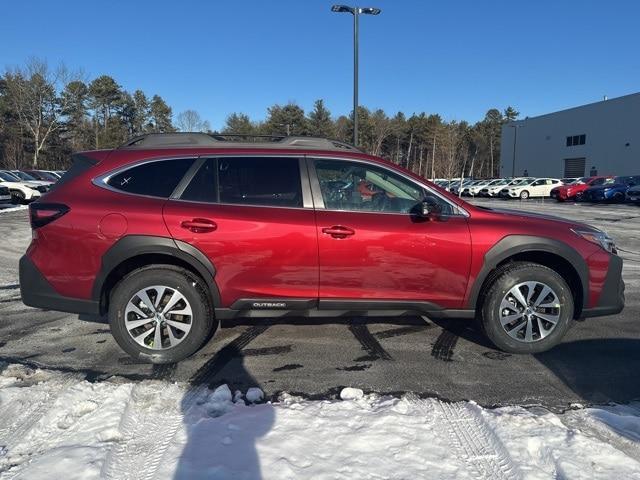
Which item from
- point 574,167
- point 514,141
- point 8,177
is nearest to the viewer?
point 8,177

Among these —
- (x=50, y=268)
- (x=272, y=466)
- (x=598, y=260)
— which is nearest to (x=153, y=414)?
(x=272, y=466)

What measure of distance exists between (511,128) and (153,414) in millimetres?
70014

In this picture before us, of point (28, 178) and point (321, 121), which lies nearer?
point (28, 178)

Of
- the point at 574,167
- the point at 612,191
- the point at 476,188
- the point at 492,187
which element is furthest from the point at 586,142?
the point at 612,191

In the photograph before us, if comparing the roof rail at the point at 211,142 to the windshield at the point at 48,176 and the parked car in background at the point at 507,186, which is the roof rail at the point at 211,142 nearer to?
the windshield at the point at 48,176

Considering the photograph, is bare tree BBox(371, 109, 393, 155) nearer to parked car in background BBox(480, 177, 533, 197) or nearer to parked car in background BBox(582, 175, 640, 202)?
parked car in background BBox(480, 177, 533, 197)

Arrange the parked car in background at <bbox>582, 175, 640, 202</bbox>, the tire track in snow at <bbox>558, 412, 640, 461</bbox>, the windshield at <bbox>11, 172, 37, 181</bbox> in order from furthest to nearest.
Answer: the parked car in background at <bbox>582, 175, 640, 202</bbox>
the windshield at <bbox>11, 172, 37, 181</bbox>
the tire track in snow at <bbox>558, 412, 640, 461</bbox>

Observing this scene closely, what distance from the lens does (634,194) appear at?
25094mm

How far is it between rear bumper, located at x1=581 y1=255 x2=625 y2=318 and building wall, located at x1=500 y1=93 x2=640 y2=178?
50513 mm

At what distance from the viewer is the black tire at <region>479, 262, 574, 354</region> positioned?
4.12 m

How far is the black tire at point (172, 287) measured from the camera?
3.94 metres

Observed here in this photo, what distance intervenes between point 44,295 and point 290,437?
99.1 inches

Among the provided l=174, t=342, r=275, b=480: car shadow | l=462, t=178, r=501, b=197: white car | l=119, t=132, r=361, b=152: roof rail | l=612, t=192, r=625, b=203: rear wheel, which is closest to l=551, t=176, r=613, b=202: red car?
l=612, t=192, r=625, b=203: rear wheel

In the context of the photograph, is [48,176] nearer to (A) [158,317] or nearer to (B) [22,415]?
(A) [158,317]
